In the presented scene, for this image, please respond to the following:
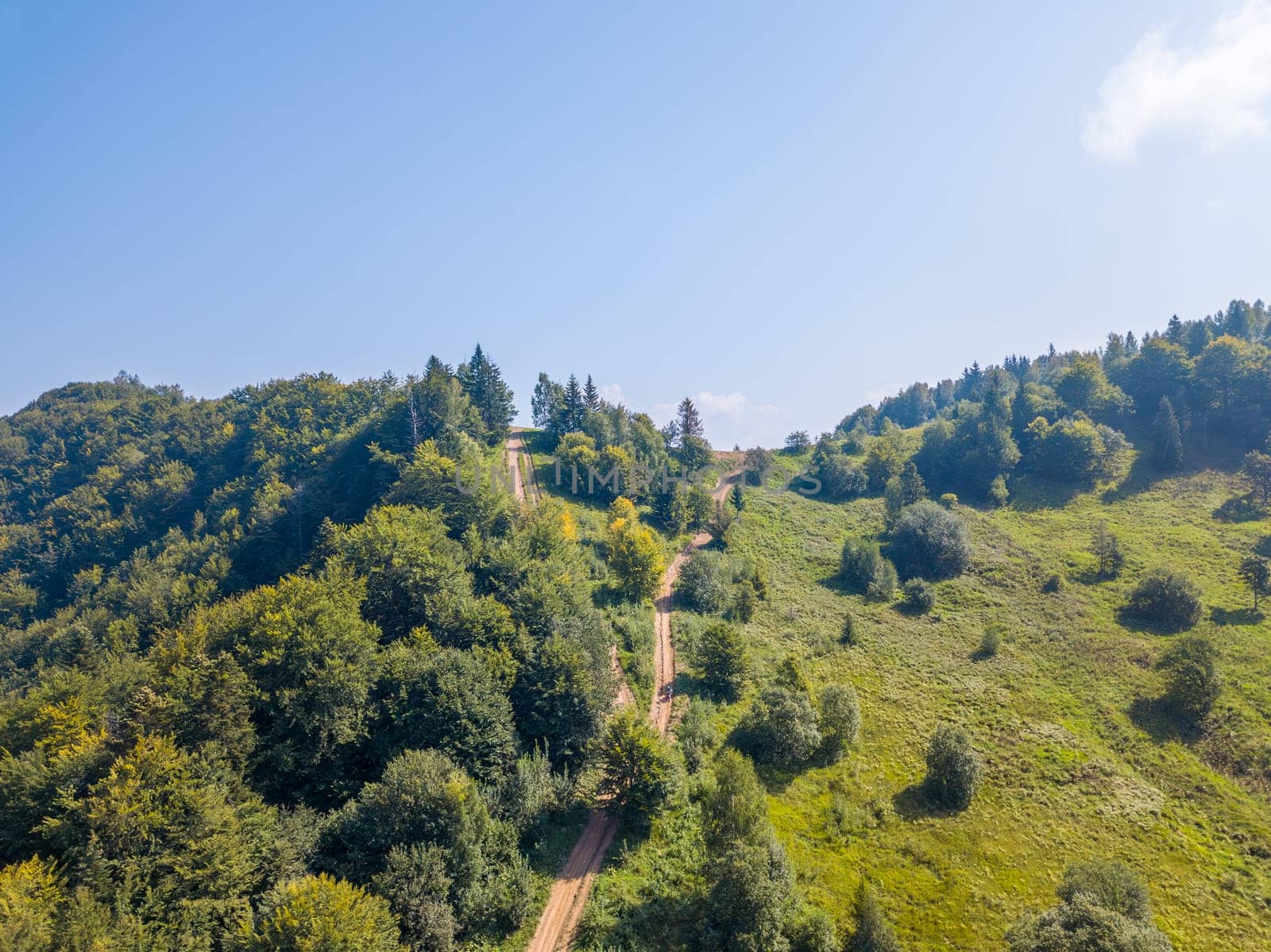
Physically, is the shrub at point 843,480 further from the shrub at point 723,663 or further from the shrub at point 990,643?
the shrub at point 723,663

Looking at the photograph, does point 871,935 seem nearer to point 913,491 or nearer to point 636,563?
point 636,563

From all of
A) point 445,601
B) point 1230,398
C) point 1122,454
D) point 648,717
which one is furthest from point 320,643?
point 1230,398

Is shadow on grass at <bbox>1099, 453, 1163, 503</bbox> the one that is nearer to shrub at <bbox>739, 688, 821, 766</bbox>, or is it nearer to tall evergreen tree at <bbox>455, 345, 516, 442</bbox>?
shrub at <bbox>739, 688, 821, 766</bbox>

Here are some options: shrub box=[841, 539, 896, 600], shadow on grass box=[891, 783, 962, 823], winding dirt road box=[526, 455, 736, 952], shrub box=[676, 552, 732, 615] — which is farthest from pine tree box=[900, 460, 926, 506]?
winding dirt road box=[526, 455, 736, 952]

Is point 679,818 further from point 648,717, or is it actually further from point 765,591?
point 765,591

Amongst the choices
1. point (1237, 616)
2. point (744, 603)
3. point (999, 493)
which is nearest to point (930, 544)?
point (999, 493)

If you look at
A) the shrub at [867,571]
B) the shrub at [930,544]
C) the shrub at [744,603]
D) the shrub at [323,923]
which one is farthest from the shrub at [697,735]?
the shrub at [930,544]
